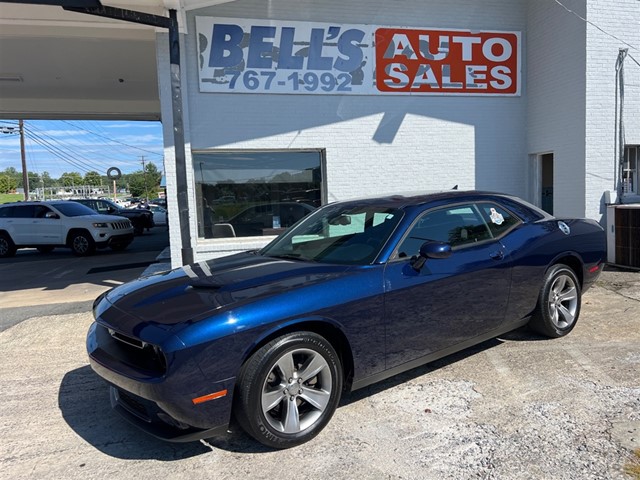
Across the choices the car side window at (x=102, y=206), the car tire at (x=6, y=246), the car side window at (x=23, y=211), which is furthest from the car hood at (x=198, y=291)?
the car side window at (x=102, y=206)

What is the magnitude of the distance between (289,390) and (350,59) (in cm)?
728

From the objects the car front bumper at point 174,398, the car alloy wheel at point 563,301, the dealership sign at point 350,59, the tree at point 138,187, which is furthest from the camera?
the tree at point 138,187

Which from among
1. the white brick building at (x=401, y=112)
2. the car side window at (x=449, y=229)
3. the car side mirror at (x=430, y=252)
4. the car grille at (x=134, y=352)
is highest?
the white brick building at (x=401, y=112)

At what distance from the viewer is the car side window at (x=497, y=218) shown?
4547 mm

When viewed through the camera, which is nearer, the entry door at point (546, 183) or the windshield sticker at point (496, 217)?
the windshield sticker at point (496, 217)

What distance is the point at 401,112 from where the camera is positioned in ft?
30.5

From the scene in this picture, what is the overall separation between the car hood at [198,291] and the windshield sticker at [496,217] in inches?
70.1

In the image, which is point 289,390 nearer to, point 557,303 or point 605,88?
point 557,303

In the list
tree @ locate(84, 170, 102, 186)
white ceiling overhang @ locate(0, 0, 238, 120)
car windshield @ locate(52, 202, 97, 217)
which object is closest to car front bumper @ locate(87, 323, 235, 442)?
white ceiling overhang @ locate(0, 0, 238, 120)

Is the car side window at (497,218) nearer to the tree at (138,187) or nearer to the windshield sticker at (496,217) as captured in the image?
the windshield sticker at (496,217)

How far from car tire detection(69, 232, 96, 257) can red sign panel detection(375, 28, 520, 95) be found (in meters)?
9.76

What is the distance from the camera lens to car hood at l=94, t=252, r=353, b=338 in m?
3.06

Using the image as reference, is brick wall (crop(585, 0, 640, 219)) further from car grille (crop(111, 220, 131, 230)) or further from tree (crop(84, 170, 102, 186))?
tree (crop(84, 170, 102, 186))

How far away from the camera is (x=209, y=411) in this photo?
288 cm
